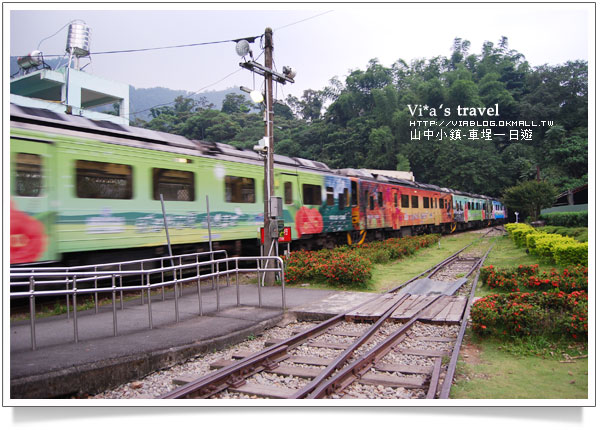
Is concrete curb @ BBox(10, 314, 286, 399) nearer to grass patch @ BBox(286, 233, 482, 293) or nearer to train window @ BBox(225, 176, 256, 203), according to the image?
grass patch @ BBox(286, 233, 482, 293)

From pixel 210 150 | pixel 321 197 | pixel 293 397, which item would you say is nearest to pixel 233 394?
pixel 293 397

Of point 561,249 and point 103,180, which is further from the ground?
point 103,180

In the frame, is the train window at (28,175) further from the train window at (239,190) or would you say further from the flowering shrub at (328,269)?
the flowering shrub at (328,269)

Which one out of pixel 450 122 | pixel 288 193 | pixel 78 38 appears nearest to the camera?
pixel 78 38

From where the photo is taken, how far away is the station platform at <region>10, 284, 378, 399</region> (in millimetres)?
3651

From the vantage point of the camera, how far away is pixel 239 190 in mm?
10562

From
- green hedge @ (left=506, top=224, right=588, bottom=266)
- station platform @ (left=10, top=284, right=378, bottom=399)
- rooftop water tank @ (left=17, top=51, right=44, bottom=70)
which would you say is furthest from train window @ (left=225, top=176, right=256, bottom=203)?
green hedge @ (left=506, top=224, right=588, bottom=266)

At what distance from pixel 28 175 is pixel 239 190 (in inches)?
191

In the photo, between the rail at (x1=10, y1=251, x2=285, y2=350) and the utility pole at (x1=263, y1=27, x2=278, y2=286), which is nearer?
the rail at (x1=10, y1=251, x2=285, y2=350)

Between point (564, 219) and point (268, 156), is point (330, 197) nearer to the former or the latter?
point (268, 156)

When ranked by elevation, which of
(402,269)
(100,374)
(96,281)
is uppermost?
(96,281)

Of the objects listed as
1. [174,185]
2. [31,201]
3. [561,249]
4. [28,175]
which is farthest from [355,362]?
[561,249]

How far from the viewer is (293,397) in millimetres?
3508

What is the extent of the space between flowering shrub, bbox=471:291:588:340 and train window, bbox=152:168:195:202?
6085 mm
